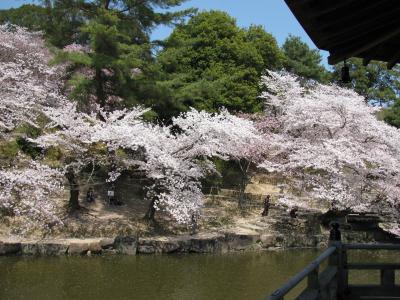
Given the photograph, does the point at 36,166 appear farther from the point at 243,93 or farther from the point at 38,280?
the point at 243,93

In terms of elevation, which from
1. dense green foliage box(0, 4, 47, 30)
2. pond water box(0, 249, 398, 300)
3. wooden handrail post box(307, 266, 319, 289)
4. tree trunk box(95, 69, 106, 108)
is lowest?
pond water box(0, 249, 398, 300)

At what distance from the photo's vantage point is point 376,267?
5250 millimetres

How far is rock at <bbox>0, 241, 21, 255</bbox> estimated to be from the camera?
1334cm

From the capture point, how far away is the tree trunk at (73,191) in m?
16.2

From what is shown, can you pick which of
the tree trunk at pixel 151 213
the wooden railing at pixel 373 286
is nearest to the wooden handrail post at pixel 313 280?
the wooden railing at pixel 373 286

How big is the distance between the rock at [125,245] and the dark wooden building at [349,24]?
11.5 m

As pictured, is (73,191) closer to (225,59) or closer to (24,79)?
(24,79)

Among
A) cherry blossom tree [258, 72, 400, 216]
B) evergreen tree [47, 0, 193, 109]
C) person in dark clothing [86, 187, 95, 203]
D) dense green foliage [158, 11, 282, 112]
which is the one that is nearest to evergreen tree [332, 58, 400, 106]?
dense green foliage [158, 11, 282, 112]

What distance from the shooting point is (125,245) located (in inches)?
567

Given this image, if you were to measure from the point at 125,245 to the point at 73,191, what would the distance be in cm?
333

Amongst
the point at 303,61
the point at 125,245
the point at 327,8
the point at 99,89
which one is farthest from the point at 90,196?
the point at 303,61

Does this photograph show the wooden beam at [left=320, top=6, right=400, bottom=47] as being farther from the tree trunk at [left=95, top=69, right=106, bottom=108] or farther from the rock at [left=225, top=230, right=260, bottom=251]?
the tree trunk at [left=95, top=69, right=106, bottom=108]

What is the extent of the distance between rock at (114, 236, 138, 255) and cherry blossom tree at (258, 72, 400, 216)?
23.6ft

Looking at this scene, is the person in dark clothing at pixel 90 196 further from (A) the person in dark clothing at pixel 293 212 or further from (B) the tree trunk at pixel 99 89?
(A) the person in dark clothing at pixel 293 212
